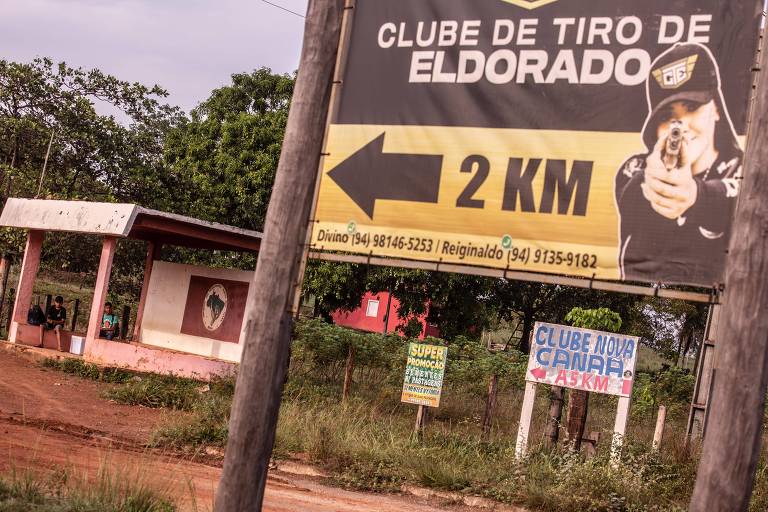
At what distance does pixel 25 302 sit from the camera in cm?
2198

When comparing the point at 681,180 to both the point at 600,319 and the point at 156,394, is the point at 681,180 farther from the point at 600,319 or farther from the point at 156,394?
the point at 156,394

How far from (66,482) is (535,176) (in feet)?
15.2

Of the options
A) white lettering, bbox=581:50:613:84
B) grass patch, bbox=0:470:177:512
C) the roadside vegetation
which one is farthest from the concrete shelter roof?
white lettering, bbox=581:50:613:84

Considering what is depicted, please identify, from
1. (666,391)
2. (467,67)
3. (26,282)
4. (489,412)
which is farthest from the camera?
(666,391)

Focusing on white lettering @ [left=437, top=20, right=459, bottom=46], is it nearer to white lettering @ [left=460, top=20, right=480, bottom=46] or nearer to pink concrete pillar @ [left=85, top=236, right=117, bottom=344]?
white lettering @ [left=460, top=20, right=480, bottom=46]

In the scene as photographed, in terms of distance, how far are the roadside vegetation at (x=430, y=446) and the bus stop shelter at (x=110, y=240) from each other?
0.82m

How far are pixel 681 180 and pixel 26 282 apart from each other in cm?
1986

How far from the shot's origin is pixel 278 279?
5.70 m

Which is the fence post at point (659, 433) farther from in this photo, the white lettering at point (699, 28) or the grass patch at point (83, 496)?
the white lettering at point (699, 28)

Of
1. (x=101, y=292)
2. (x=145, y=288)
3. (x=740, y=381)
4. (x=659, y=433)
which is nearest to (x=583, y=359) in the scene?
(x=659, y=433)

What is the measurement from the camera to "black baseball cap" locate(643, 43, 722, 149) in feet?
17.3

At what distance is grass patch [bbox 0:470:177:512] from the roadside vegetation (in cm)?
480

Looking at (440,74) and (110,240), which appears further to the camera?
(110,240)

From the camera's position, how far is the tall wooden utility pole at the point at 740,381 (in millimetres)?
4586
